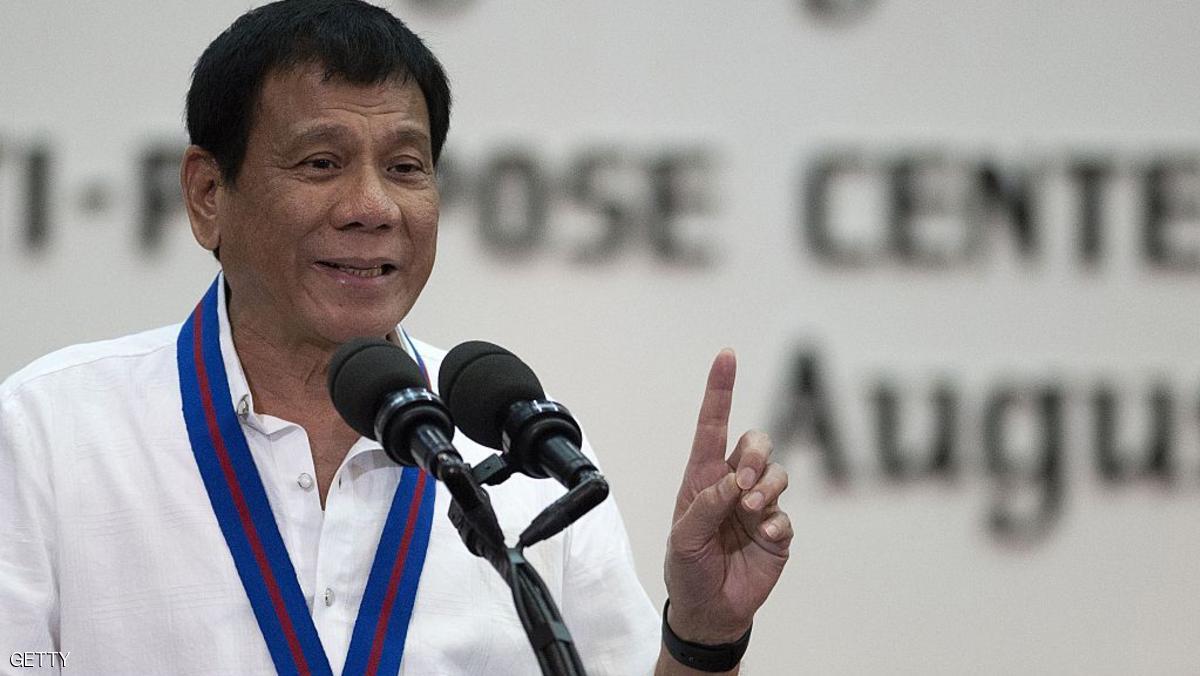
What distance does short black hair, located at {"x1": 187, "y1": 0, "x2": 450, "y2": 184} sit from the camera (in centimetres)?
195

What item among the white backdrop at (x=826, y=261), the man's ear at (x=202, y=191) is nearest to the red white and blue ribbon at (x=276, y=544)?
the man's ear at (x=202, y=191)

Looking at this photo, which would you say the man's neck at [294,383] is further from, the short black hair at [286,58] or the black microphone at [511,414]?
the black microphone at [511,414]

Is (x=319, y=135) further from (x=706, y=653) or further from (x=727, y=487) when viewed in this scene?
(x=706, y=653)

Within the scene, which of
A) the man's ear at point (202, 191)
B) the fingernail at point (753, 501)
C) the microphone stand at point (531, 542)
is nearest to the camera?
the microphone stand at point (531, 542)

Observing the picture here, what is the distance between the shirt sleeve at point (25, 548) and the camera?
179cm

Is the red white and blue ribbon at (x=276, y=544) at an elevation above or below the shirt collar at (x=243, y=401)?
below

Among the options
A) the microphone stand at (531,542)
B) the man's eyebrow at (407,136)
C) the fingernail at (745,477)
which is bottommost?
the fingernail at (745,477)

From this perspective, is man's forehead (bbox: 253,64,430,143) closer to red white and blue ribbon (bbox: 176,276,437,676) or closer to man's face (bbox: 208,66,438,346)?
man's face (bbox: 208,66,438,346)

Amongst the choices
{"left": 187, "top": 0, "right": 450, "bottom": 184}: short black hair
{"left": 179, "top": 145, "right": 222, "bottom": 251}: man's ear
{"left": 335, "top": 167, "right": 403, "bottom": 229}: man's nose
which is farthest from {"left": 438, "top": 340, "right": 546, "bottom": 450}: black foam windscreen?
{"left": 179, "top": 145, "right": 222, "bottom": 251}: man's ear

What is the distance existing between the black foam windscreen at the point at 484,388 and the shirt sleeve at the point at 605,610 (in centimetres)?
64

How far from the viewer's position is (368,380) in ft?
4.56

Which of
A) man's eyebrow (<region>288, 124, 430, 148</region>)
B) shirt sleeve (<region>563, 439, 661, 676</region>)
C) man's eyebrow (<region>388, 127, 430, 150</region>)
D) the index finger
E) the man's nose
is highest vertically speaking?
man's eyebrow (<region>288, 124, 430, 148</region>)

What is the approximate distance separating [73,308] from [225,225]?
1045 millimetres

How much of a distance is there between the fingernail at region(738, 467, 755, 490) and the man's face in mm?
519
